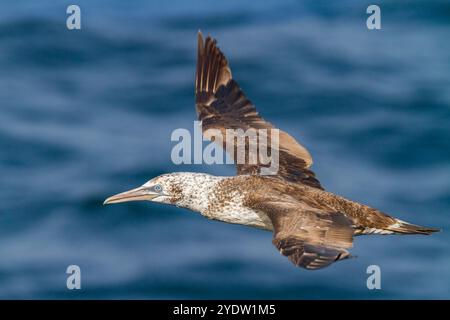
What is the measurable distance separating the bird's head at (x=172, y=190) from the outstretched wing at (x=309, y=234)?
4.14 ft

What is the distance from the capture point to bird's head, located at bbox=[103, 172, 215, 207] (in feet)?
61.0

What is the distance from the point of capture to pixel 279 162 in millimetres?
19188

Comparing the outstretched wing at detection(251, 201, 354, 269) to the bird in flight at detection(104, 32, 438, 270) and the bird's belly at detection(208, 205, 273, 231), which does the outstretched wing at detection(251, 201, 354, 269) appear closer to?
the bird in flight at detection(104, 32, 438, 270)

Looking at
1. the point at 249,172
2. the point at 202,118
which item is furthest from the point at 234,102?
the point at 249,172

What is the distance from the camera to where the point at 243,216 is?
1809cm

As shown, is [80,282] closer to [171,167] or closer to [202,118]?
[171,167]

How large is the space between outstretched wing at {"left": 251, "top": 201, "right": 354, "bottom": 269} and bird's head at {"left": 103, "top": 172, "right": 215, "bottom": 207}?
1.26 metres

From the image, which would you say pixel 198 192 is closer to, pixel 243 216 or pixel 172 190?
pixel 172 190

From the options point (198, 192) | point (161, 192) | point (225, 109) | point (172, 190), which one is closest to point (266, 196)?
point (198, 192)

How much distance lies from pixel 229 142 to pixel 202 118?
0.91m

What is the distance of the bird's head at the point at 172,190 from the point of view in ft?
61.0

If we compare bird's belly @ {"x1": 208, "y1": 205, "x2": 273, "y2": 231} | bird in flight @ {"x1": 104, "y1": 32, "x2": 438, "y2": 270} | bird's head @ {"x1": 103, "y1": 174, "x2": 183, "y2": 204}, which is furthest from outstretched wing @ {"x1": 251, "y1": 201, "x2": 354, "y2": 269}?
bird's head @ {"x1": 103, "y1": 174, "x2": 183, "y2": 204}

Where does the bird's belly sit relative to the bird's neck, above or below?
below

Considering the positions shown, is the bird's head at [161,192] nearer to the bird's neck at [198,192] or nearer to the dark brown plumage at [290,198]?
the bird's neck at [198,192]
